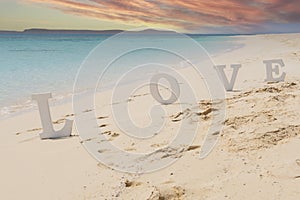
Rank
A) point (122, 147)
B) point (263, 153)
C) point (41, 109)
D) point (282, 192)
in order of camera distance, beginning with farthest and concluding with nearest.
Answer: point (41, 109) < point (122, 147) < point (263, 153) < point (282, 192)

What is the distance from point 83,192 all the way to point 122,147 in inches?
41.0

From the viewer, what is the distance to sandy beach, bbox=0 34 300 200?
103 inches

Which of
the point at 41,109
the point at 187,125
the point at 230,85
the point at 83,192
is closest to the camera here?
the point at 83,192

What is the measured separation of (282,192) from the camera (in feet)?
7.90

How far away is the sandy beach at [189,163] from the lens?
8.58ft

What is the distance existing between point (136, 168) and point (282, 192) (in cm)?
147

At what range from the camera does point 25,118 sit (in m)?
6.68

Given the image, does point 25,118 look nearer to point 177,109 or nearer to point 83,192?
point 177,109

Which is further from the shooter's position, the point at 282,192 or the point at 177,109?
the point at 177,109

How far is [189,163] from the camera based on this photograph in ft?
10.4

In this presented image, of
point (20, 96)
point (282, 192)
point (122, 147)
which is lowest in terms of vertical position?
point (282, 192)

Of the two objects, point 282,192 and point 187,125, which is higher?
point 187,125

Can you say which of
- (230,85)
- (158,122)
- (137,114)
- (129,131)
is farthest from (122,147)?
(230,85)

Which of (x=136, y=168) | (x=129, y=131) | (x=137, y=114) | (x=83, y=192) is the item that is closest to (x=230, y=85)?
(x=137, y=114)
